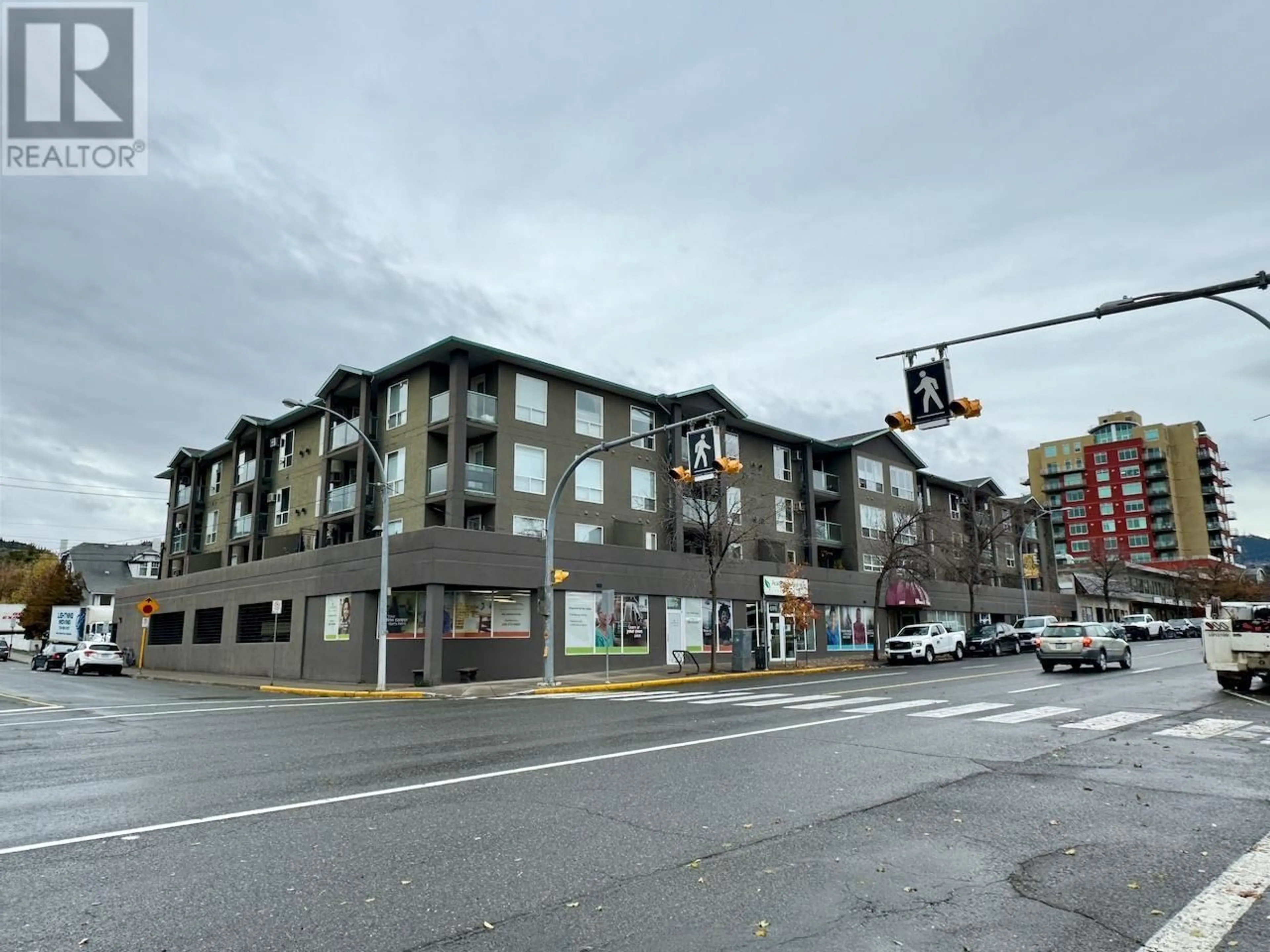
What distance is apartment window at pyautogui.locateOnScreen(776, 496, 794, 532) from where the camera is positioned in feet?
143

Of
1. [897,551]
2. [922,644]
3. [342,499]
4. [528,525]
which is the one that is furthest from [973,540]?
[342,499]

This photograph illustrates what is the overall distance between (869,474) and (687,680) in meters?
26.9

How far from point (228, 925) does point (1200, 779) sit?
28.8 ft

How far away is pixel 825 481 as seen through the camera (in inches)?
1860

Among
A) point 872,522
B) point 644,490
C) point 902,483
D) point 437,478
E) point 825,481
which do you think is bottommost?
point 872,522


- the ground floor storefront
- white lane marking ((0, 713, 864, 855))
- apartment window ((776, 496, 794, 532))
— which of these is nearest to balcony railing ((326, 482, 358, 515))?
the ground floor storefront

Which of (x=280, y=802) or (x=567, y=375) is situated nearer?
(x=280, y=802)

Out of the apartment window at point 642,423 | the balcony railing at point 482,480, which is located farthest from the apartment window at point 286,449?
the apartment window at point 642,423

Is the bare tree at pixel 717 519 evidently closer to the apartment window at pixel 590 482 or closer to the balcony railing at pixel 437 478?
the apartment window at pixel 590 482

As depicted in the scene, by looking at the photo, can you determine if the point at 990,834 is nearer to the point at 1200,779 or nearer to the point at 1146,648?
the point at 1200,779

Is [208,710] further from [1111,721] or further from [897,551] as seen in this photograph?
[897,551]

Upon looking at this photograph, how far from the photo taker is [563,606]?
2931cm

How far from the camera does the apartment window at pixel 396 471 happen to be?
32.7m

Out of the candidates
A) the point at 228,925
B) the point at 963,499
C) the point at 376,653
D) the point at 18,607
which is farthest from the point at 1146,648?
the point at 18,607
